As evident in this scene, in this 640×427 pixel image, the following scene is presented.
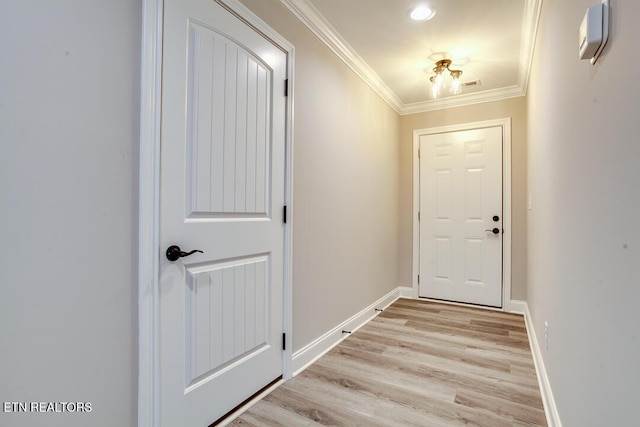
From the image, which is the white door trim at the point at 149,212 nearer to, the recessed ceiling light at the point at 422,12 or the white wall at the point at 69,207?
the white wall at the point at 69,207

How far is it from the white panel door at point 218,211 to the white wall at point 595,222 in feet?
4.73

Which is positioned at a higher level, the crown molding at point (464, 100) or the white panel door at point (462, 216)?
the crown molding at point (464, 100)

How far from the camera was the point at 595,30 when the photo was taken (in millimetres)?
874

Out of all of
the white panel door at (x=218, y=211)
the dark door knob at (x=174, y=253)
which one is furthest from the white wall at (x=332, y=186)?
the dark door knob at (x=174, y=253)

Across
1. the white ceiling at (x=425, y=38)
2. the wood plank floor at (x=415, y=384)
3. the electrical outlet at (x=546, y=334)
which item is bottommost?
the wood plank floor at (x=415, y=384)

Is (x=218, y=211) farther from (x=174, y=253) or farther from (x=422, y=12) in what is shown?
(x=422, y=12)

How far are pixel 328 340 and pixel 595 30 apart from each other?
91.5 inches

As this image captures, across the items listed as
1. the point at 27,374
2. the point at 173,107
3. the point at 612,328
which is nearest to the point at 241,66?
the point at 173,107

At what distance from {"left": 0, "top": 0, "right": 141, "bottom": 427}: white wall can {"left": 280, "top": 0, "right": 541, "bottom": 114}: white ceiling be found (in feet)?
4.34

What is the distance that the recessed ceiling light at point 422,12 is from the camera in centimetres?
217

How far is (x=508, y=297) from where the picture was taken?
357 centimetres

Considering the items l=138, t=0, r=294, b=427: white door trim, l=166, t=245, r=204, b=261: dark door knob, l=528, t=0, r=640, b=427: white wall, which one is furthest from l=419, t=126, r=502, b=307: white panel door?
l=138, t=0, r=294, b=427: white door trim

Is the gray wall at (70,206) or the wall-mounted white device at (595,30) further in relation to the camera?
the gray wall at (70,206)

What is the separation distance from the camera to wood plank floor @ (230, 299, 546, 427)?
1.68m
